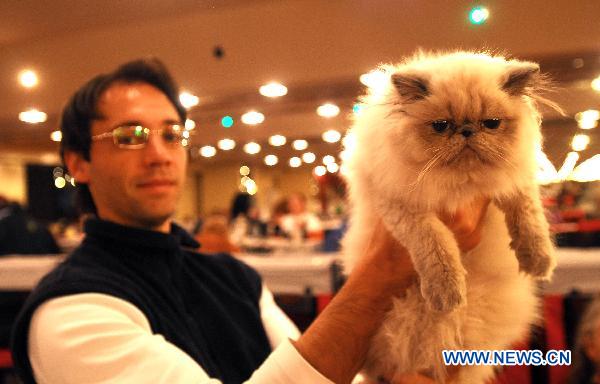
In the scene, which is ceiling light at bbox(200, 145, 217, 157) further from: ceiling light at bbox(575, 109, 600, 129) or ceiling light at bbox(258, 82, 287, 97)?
ceiling light at bbox(575, 109, 600, 129)

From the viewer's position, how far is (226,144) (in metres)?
0.68

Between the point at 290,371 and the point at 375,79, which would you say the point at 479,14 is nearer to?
the point at 375,79

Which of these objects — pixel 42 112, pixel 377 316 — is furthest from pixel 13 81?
pixel 377 316

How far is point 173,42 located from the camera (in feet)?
2.06

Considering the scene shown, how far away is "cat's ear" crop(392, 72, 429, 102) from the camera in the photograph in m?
0.57

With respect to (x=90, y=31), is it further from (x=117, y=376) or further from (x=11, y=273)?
(x=11, y=273)

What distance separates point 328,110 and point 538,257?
341mm

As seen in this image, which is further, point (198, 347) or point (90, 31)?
point (198, 347)

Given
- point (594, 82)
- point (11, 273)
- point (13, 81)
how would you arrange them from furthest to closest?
point (11, 273) → point (13, 81) → point (594, 82)

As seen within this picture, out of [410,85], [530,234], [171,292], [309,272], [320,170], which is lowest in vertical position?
[309,272]

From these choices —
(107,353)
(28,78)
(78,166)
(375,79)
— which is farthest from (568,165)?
(78,166)

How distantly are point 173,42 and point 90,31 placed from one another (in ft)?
0.45

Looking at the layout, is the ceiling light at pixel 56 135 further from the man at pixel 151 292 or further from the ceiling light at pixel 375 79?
the ceiling light at pixel 375 79

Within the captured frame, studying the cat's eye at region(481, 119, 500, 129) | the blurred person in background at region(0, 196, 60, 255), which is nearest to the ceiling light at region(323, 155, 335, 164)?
the cat's eye at region(481, 119, 500, 129)
